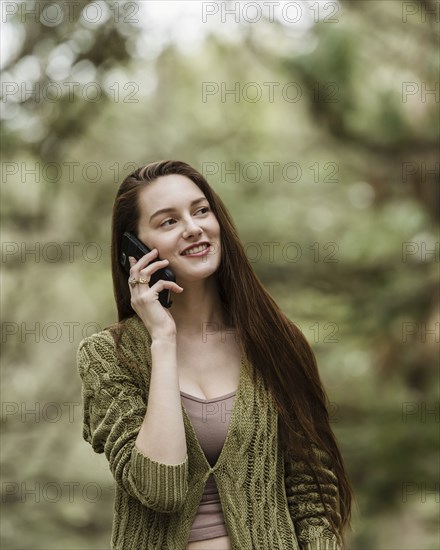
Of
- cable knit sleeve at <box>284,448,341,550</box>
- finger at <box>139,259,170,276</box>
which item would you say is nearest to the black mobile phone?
finger at <box>139,259,170,276</box>

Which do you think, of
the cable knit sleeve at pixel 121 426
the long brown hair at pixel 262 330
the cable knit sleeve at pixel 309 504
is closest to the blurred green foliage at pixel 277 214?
the long brown hair at pixel 262 330

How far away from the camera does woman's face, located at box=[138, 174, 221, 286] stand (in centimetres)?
210

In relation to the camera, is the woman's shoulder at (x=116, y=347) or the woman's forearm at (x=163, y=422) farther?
the woman's shoulder at (x=116, y=347)

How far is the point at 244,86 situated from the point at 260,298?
444 cm

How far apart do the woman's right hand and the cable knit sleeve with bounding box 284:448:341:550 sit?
0.43 m

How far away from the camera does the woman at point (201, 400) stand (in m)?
1.94

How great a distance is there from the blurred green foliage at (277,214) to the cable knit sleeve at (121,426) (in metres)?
3.59

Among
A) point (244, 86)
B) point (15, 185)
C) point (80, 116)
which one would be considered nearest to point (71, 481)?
point (15, 185)

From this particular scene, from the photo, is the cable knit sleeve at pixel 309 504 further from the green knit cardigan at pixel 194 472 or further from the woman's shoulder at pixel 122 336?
the woman's shoulder at pixel 122 336

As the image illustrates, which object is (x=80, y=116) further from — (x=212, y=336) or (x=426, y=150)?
(x=212, y=336)

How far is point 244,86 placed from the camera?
643 cm

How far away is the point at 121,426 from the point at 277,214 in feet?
13.3

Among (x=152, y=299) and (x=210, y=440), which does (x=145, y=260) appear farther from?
(x=210, y=440)

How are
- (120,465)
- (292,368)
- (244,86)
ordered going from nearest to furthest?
(120,465) < (292,368) < (244,86)
